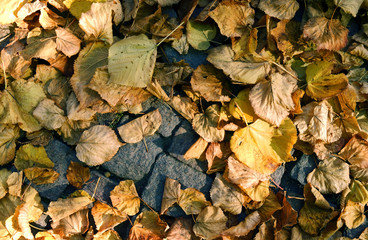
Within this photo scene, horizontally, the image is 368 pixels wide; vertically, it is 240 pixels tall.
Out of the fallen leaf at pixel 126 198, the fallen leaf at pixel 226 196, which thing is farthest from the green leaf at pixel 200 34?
the fallen leaf at pixel 126 198

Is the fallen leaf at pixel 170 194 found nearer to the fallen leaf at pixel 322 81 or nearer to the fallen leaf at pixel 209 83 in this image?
the fallen leaf at pixel 209 83

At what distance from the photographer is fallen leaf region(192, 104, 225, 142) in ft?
5.43

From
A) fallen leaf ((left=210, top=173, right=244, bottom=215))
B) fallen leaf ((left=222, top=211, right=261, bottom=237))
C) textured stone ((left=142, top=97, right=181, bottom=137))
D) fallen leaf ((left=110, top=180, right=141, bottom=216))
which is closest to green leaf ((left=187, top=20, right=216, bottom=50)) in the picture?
textured stone ((left=142, top=97, right=181, bottom=137))

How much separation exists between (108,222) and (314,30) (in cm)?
149

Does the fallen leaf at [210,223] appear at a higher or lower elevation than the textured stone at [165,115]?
lower

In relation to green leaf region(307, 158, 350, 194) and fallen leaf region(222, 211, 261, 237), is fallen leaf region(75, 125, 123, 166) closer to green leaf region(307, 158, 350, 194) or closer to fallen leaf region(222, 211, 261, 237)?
fallen leaf region(222, 211, 261, 237)

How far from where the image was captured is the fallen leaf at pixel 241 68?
1595 mm

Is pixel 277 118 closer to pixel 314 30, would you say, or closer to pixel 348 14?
pixel 314 30

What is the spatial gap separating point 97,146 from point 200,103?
0.59 meters

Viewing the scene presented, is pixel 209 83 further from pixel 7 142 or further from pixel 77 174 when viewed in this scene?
pixel 7 142

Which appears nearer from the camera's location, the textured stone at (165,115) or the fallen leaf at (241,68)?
the fallen leaf at (241,68)

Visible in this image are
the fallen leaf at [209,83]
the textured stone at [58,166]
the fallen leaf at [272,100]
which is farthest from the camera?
the textured stone at [58,166]

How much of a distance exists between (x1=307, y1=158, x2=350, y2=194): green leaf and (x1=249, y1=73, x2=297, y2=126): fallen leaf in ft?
1.41

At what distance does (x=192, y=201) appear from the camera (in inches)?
66.9
